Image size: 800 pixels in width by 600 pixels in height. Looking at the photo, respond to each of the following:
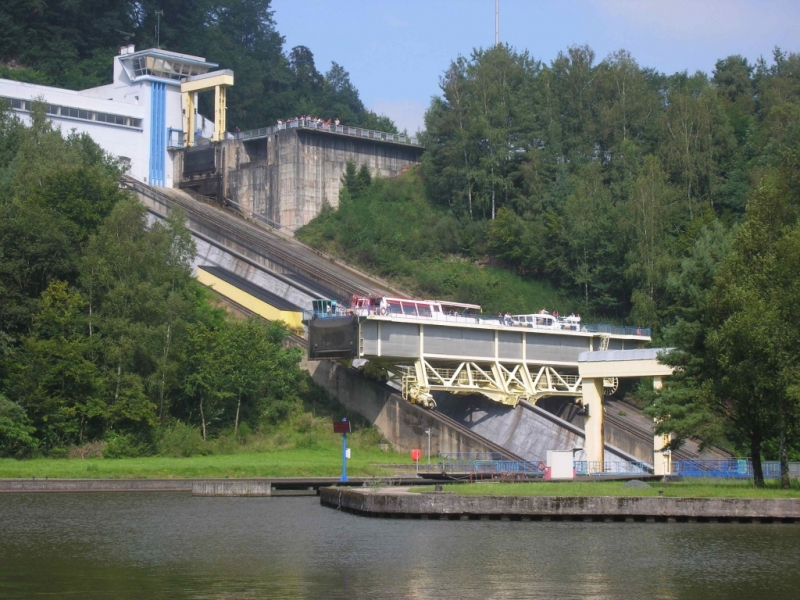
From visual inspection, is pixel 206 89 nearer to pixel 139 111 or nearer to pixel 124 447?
pixel 139 111

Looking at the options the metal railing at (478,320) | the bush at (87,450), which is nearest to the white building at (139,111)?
the metal railing at (478,320)

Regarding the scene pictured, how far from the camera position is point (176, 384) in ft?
191

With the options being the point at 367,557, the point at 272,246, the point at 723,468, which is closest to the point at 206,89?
the point at 272,246

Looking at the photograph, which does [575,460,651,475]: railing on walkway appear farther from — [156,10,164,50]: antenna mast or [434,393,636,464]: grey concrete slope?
[156,10,164,50]: antenna mast

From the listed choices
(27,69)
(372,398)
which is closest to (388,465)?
(372,398)

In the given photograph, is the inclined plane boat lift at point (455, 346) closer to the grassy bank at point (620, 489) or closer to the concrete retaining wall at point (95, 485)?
the concrete retaining wall at point (95, 485)

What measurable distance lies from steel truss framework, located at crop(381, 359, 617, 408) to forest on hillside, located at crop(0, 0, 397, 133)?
59.0 m

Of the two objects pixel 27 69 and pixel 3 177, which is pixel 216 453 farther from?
pixel 27 69

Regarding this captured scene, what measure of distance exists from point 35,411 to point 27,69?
6581 cm

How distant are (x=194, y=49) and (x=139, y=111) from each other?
104 feet

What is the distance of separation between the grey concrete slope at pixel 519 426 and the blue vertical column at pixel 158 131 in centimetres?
4257

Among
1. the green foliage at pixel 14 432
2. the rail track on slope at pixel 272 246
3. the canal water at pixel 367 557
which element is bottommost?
the canal water at pixel 367 557

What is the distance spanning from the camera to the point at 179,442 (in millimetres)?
56344

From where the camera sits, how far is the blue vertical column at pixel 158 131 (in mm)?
97938
